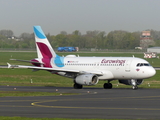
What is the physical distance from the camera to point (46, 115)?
25.4 meters

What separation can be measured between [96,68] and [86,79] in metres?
3.16

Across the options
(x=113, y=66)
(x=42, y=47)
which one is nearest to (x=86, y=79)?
(x=113, y=66)

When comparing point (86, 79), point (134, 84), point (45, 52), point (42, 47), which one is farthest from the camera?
point (42, 47)

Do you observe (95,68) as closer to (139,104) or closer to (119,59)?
(119,59)

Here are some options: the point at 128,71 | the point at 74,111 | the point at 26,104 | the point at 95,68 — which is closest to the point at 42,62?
the point at 95,68

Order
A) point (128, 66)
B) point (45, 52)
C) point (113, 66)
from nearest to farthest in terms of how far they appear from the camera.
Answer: point (128, 66) → point (113, 66) → point (45, 52)

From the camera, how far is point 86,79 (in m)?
49.2

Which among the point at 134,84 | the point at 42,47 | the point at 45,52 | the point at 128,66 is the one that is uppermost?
the point at 42,47

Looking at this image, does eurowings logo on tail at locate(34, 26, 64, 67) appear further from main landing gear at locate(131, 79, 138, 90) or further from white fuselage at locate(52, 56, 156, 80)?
main landing gear at locate(131, 79, 138, 90)

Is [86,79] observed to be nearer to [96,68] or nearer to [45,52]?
[96,68]

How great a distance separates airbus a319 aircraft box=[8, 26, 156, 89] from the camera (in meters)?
48.9

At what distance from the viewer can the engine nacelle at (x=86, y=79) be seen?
49062 mm

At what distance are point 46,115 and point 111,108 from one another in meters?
5.32

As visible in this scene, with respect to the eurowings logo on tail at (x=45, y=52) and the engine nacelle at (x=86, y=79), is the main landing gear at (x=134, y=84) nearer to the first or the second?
the engine nacelle at (x=86, y=79)
